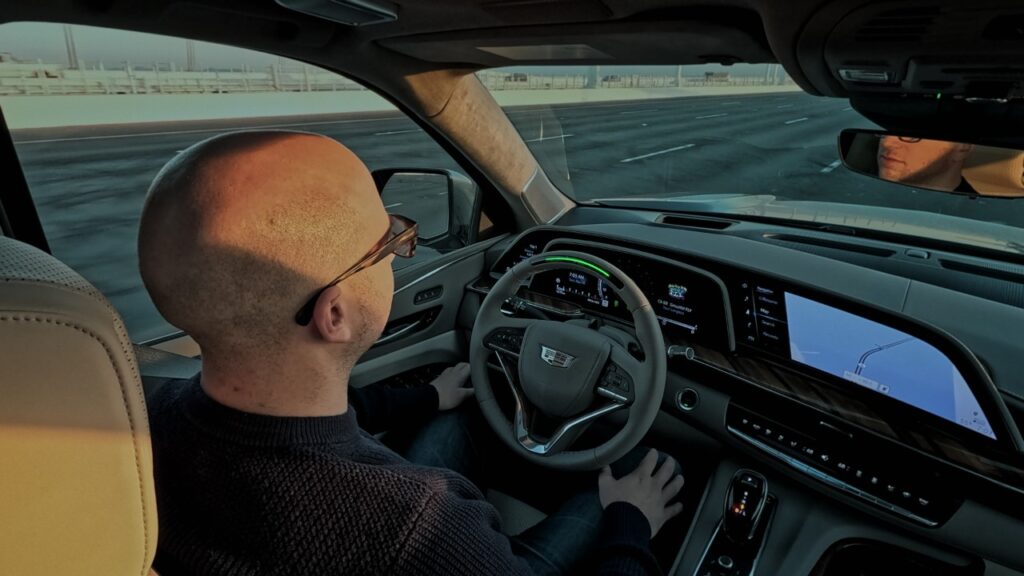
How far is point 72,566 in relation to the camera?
931 mm

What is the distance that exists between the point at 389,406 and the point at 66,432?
68.1 inches

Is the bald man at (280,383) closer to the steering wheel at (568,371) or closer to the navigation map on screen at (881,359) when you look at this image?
the steering wheel at (568,371)

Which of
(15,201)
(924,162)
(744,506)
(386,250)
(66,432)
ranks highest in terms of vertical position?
(924,162)

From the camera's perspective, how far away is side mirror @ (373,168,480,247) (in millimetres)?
3789

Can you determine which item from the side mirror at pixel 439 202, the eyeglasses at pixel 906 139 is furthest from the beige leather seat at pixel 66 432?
the side mirror at pixel 439 202

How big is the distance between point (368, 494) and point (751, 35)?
1.86 metres

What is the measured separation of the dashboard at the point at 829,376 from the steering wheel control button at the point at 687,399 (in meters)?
0.07

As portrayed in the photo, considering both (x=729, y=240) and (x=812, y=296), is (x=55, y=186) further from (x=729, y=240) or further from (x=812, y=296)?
(x=812, y=296)

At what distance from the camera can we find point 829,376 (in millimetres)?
2252

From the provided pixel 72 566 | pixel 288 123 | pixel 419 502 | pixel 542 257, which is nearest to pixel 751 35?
pixel 542 257

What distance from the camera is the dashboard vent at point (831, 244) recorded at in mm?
2627

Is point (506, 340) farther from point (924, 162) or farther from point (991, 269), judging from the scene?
point (991, 269)

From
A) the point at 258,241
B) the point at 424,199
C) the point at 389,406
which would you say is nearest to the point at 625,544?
the point at 389,406

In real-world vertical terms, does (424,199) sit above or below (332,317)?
below
